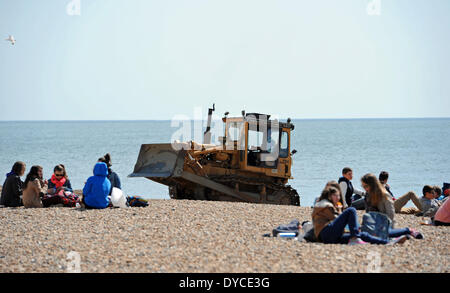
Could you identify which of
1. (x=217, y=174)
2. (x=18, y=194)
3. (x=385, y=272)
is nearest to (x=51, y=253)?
(x=385, y=272)

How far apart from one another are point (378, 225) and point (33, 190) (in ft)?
25.2

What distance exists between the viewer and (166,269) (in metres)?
7.62

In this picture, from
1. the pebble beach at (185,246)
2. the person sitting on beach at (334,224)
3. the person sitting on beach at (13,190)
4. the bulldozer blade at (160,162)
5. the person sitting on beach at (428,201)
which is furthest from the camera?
the bulldozer blade at (160,162)

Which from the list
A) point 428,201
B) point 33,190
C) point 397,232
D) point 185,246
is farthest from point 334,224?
Result: point 33,190

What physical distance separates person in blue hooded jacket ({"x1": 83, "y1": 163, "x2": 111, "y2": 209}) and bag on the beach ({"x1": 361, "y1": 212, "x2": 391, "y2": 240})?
19.8 ft

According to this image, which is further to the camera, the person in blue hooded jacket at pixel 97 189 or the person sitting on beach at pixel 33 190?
the person sitting on beach at pixel 33 190

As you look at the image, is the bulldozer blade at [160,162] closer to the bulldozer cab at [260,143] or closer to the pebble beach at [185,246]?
the bulldozer cab at [260,143]

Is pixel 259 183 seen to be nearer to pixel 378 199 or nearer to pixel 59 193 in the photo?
pixel 59 193

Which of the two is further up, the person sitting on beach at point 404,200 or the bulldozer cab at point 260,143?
the bulldozer cab at point 260,143

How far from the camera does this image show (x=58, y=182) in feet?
45.8

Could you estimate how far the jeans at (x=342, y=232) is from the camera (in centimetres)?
894

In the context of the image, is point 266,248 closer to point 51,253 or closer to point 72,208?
point 51,253

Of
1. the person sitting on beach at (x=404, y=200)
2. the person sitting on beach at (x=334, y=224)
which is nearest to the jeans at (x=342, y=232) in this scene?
the person sitting on beach at (x=334, y=224)

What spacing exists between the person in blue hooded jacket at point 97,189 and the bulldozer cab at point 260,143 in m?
4.92
